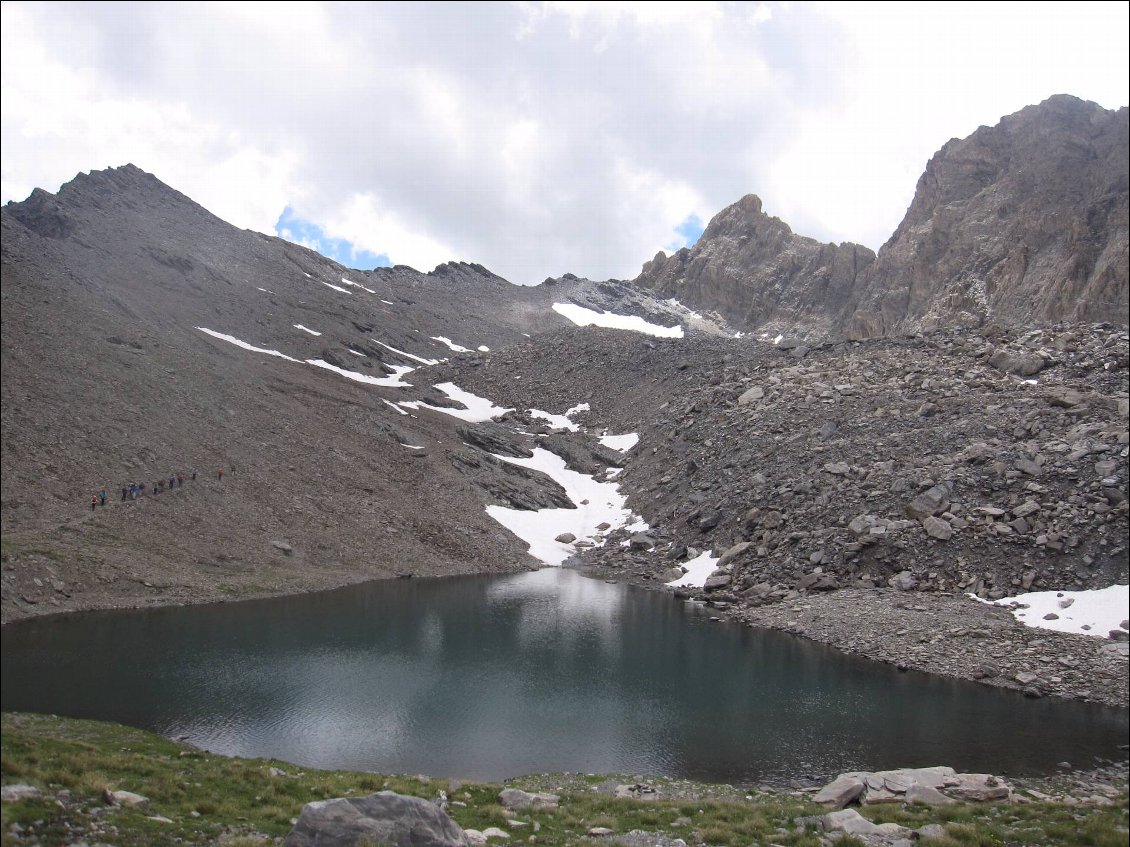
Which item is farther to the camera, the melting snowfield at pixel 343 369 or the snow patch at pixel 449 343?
the snow patch at pixel 449 343

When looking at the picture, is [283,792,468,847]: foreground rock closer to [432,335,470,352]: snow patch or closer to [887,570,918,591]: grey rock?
[887,570,918,591]: grey rock

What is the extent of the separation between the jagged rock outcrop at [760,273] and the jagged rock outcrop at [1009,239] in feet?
50.3

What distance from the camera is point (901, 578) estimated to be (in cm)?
4338

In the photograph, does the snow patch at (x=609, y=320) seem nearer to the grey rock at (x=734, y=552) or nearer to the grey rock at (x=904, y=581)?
the grey rock at (x=734, y=552)

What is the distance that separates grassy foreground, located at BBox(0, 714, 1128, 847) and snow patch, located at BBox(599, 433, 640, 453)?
63.2 metres

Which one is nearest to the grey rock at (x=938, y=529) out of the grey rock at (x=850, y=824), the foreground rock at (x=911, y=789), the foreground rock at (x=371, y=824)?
the foreground rock at (x=911, y=789)

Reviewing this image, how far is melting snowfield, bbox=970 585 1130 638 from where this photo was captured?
35.7 m

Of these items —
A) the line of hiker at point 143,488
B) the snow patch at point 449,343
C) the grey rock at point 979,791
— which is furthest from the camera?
the snow patch at point 449,343

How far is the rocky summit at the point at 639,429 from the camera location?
33812 mm

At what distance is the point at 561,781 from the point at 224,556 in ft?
95.3

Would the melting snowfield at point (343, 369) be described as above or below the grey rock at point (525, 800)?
above

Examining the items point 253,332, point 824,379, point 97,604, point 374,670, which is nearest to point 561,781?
point 374,670

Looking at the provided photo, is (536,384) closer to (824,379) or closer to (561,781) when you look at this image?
(824,379)

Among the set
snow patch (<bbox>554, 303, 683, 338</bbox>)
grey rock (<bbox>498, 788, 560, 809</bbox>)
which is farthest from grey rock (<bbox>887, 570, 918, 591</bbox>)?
snow patch (<bbox>554, 303, 683, 338</bbox>)
